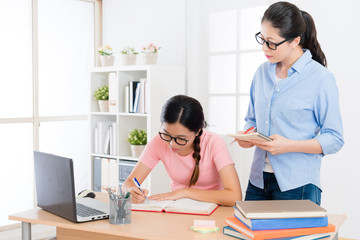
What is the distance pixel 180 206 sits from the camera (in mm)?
1894

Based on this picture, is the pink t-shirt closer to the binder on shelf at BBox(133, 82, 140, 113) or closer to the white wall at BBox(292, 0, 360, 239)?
the white wall at BBox(292, 0, 360, 239)

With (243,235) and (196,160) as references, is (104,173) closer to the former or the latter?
(196,160)

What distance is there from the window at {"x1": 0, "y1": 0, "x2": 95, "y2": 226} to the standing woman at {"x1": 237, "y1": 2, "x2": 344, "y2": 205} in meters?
2.64

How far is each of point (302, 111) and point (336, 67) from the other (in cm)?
147

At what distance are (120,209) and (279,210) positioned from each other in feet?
2.05

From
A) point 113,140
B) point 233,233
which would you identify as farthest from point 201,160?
point 113,140

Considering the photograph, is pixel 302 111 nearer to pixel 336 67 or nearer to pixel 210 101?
pixel 336 67

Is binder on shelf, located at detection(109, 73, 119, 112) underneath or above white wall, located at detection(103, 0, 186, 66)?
underneath

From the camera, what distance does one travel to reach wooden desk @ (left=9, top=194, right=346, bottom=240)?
5.19 ft

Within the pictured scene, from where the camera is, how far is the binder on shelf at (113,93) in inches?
154

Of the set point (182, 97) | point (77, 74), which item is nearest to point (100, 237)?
point (182, 97)

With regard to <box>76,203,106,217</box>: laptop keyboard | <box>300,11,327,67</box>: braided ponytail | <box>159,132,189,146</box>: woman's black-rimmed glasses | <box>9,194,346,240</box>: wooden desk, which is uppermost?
<box>300,11,327,67</box>: braided ponytail

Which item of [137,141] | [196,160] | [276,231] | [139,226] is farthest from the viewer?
[137,141]

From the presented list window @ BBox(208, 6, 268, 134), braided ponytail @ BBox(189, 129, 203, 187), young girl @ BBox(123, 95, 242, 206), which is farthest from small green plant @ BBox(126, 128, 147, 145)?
braided ponytail @ BBox(189, 129, 203, 187)
